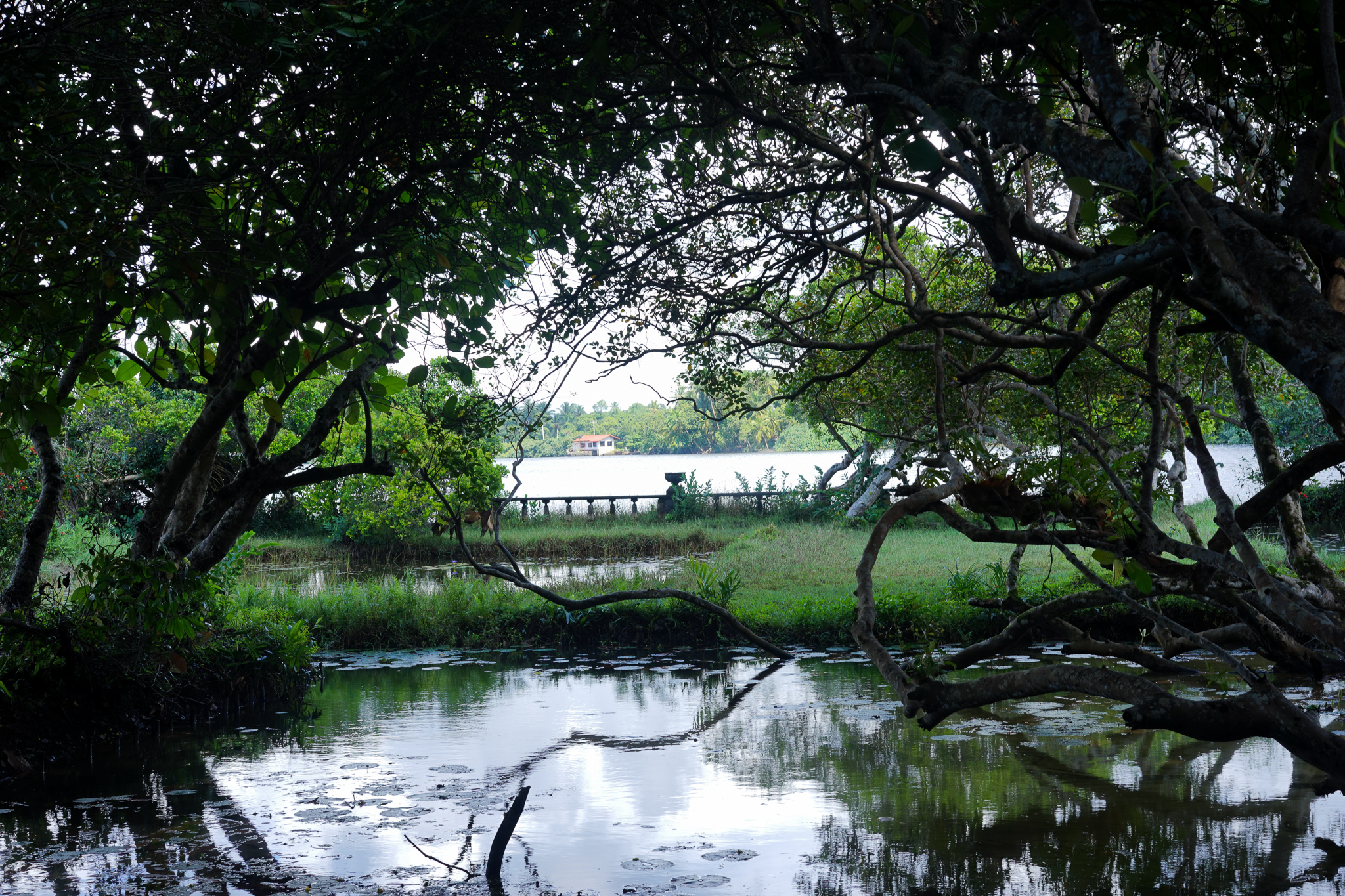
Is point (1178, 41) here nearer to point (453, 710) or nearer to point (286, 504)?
point (453, 710)

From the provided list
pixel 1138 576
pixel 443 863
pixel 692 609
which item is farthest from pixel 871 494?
pixel 1138 576

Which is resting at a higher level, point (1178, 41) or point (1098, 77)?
point (1178, 41)

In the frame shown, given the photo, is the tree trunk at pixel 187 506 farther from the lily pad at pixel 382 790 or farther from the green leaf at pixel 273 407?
the green leaf at pixel 273 407

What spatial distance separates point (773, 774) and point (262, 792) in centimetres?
339

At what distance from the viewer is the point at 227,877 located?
490cm

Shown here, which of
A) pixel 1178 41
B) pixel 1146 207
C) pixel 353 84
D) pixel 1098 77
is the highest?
pixel 353 84

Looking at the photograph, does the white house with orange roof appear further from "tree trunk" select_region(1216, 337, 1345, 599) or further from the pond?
"tree trunk" select_region(1216, 337, 1345, 599)

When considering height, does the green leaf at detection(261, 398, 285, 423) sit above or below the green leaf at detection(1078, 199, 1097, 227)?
below

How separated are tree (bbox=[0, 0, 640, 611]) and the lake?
1692 centimetres

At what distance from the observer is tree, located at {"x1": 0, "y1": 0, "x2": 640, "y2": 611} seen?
342 centimetres

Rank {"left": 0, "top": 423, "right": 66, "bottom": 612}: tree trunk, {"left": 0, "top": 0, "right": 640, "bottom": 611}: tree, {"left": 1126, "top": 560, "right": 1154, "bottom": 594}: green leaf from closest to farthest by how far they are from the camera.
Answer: {"left": 1126, "top": 560, "right": 1154, "bottom": 594}: green leaf → {"left": 0, "top": 0, "right": 640, "bottom": 611}: tree → {"left": 0, "top": 423, "right": 66, "bottom": 612}: tree trunk

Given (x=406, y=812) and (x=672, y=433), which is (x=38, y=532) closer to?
(x=406, y=812)

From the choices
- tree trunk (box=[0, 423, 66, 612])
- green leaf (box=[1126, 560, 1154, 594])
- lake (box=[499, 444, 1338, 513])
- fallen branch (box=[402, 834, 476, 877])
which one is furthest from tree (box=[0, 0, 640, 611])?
lake (box=[499, 444, 1338, 513])

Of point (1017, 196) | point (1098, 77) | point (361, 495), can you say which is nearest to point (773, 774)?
point (1017, 196)
